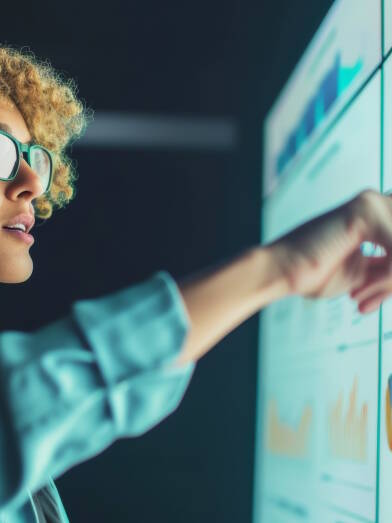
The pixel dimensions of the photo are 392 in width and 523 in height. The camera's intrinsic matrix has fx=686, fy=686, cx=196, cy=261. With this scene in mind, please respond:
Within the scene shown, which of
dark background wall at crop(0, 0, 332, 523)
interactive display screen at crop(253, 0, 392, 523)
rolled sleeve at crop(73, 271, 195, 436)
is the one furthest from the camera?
dark background wall at crop(0, 0, 332, 523)

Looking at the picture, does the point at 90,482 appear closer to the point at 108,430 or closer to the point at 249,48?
the point at 249,48

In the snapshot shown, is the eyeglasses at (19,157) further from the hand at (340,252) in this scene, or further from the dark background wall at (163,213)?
the dark background wall at (163,213)

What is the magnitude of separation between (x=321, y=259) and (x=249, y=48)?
135 centimetres

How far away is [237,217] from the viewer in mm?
1776

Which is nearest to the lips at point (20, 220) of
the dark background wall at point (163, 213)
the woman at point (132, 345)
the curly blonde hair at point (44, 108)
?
the curly blonde hair at point (44, 108)

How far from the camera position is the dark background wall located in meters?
1.76

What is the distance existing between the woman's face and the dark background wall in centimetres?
86

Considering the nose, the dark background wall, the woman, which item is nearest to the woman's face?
the nose

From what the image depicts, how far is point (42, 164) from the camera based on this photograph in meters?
0.95

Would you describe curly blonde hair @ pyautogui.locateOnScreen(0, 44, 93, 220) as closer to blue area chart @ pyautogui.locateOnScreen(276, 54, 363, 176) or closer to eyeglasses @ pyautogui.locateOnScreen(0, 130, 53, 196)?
eyeglasses @ pyautogui.locateOnScreen(0, 130, 53, 196)

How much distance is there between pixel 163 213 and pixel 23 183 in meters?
1.00

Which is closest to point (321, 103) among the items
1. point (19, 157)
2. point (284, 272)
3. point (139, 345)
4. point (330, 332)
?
point (330, 332)

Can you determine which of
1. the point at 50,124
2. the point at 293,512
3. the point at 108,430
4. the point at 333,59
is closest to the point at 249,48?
the point at 333,59

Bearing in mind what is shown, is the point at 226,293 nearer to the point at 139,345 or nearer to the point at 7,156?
the point at 139,345
